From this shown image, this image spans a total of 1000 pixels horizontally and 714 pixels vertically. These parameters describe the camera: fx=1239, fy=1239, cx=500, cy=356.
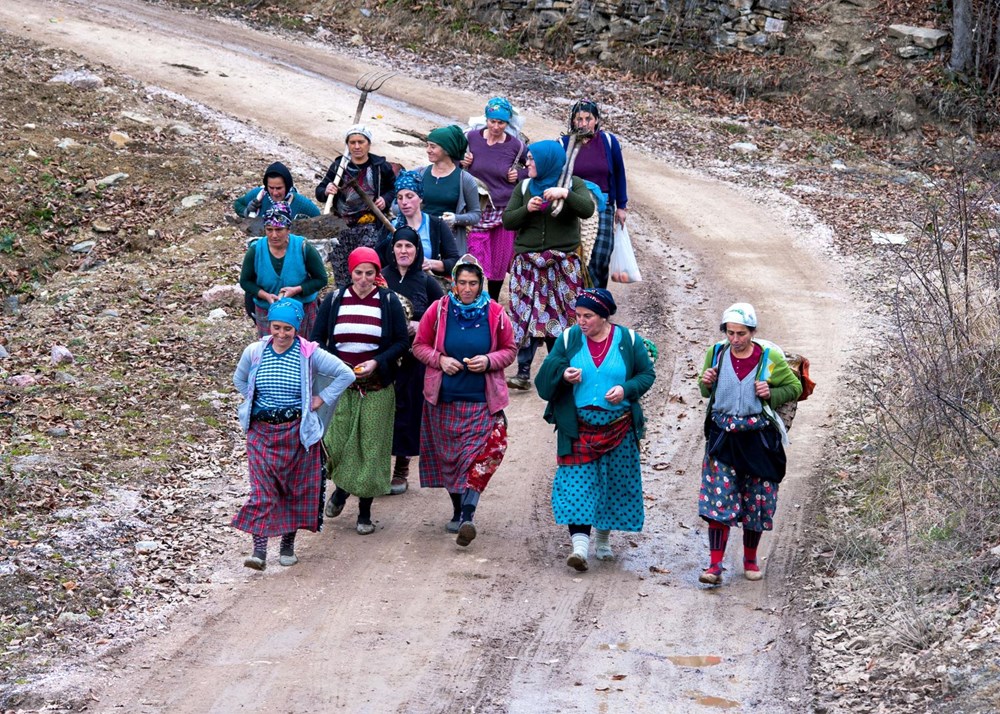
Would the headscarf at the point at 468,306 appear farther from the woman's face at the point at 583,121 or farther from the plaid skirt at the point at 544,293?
the woman's face at the point at 583,121

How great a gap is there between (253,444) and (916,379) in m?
4.38

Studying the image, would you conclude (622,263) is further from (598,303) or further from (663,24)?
(663,24)

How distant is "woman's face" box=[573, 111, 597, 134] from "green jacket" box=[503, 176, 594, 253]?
470mm

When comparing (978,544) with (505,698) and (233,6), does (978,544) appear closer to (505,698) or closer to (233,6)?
(505,698)

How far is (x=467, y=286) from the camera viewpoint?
7797 millimetres

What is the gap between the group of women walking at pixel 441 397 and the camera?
287 inches

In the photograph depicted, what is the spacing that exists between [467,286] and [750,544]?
235cm

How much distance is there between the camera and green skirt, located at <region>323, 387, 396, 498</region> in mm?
7930

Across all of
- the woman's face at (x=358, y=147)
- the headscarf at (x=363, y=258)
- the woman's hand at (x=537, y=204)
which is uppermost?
the woman's face at (x=358, y=147)

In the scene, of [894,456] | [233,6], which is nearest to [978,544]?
[894,456]

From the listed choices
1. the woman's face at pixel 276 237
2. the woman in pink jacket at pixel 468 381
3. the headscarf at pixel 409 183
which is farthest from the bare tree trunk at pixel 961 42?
the woman in pink jacket at pixel 468 381

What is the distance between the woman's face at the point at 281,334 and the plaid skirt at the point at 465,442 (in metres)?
1.12

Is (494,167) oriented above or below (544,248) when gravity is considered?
above

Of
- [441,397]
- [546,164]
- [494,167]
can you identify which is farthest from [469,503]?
[494,167]
